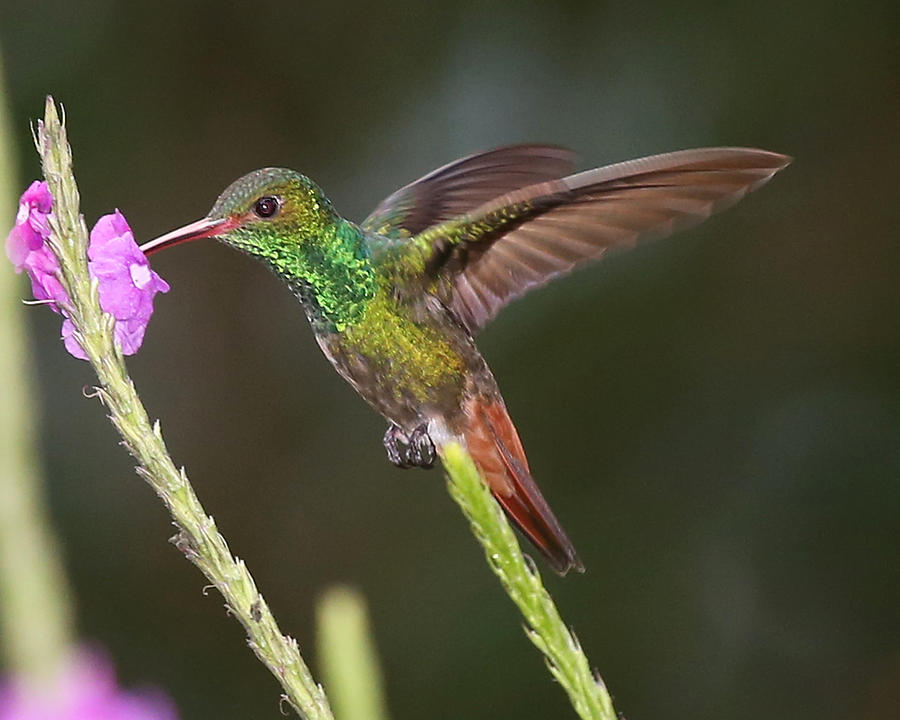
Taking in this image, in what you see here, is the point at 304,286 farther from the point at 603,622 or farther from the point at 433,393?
the point at 603,622

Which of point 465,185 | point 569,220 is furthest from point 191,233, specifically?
point 465,185

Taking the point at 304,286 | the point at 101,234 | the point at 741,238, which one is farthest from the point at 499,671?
the point at 101,234

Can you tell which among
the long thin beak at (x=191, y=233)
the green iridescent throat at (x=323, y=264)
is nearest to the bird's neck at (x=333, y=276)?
the green iridescent throat at (x=323, y=264)

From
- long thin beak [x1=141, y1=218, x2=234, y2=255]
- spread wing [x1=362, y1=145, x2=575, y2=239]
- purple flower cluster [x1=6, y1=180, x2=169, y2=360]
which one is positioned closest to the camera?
purple flower cluster [x1=6, y1=180, x2=169, y2=360]

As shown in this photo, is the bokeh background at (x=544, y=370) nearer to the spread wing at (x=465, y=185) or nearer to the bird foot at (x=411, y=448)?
the spread wing at (x=465, y=185)

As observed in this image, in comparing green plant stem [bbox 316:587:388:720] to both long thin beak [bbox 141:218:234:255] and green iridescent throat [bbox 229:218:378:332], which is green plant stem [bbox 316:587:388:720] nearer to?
long thin beak [bbox 141:218:234:255]

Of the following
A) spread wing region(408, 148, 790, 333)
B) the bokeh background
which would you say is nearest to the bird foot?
spread wing region(408, 148, 790, 333)
